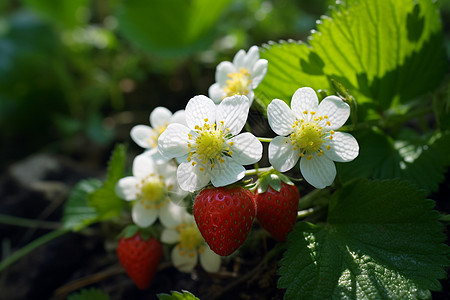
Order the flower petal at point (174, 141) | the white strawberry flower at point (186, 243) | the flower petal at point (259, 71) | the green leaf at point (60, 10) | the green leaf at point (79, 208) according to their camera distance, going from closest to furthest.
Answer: the flower petal at point (174, 141) → the flower petal at point (259, 71) → the white strawberry flower at point (186, 243) → the green leaf at point (79, 208) → the green leaf at point (60, 10)

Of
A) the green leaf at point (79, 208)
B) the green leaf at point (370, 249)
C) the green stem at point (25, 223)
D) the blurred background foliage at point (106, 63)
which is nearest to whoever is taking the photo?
the green leaf at point (370, 249)

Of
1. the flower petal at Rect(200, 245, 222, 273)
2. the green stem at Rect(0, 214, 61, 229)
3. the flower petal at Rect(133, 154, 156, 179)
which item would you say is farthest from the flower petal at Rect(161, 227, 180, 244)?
the green stem at Rect(0, 214, 61, 229)

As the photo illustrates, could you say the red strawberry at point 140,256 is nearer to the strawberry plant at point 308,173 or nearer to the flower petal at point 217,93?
the strawberry plant at point 308,173

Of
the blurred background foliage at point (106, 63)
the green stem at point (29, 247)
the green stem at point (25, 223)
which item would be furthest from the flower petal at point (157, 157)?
the blurred background foliage at point (106, 63)

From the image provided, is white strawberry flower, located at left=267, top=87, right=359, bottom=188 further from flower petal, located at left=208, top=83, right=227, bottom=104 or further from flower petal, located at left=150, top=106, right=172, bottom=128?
flower petal, located at left=150, top=106, right=172, bottom=128

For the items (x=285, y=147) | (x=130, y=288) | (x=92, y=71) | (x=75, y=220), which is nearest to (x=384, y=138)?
(x=285, y=147)

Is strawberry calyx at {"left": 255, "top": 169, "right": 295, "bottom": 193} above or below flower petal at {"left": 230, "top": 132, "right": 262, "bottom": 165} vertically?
below
